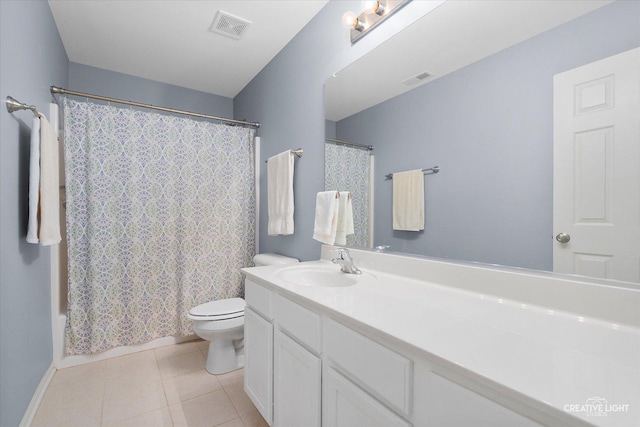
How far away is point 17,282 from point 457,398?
181 centimetres

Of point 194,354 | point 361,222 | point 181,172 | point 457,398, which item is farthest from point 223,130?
point 457,398

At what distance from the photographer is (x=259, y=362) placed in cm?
136

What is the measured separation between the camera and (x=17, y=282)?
130 centimetres

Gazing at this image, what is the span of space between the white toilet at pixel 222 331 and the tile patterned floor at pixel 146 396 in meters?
0.08

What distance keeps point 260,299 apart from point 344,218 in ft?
2.15

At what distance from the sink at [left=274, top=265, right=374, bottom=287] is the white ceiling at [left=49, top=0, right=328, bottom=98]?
5.38 ft

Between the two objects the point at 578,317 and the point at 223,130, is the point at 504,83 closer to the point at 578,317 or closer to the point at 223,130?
the point at 578,317

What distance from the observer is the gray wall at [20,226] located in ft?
3.84

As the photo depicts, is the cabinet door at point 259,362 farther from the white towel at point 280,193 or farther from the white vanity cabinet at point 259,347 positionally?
the white towel at point 280,193

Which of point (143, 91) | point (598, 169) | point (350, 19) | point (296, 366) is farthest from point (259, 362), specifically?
point (143, 91)

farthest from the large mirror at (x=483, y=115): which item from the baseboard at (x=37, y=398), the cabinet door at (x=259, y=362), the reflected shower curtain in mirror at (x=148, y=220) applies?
the baseboard at (x=37, y=398)

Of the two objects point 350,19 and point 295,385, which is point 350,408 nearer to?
point 295,385

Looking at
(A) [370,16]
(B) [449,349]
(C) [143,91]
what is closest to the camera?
(B) [449,349]

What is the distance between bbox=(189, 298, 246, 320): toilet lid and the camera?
1.88 meters
